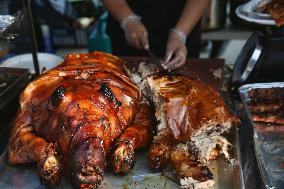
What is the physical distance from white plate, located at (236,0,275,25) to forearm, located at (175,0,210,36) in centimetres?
50

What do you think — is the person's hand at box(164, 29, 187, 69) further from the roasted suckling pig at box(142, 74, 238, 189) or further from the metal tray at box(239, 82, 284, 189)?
the roasted suckling pig at box(142, 74, 238, 189)

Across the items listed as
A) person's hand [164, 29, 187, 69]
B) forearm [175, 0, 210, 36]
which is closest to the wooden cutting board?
person's hand [164, 29, 187, 69]

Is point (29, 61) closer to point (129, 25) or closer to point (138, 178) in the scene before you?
point (129, 25)

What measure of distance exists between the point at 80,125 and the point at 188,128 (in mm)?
529

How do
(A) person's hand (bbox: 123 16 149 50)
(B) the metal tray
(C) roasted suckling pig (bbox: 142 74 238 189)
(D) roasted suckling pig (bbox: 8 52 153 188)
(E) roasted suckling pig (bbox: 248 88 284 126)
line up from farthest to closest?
(A) person's hand (bbox: 123 16 149 50), (E) roasted suckling pig (bbox: 248 88 284 126), (C) roasted suckling pig (bbox: 142 74 238 189), (B) the metal tray, (D) roasted suckling pig (bbox: 8 52 153 188)

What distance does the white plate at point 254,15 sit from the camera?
242cm

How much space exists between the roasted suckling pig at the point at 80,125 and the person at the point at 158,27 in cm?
72

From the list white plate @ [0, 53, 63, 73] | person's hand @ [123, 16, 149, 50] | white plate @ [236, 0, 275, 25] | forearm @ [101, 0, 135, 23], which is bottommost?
white plate @ [0, 53, 63, 73]

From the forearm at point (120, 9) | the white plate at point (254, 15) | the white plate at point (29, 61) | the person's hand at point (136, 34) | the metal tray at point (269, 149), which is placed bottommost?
the white plate at point (29, 61)

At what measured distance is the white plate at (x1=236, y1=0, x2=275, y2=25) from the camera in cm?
242

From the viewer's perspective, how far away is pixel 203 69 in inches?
110

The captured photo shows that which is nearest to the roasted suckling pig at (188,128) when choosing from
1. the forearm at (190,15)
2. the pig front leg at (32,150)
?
the pig front leg at (32,150)

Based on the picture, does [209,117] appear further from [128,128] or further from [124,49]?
[124,49]

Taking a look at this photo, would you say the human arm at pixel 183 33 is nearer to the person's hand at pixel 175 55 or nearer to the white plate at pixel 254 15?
the person's hand at pixel 175 55
